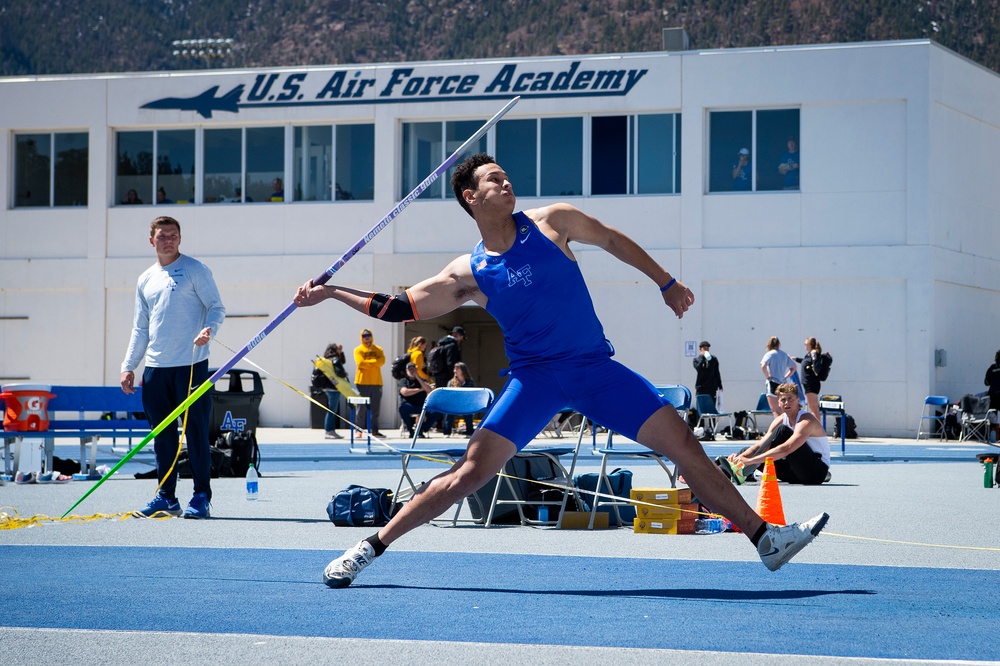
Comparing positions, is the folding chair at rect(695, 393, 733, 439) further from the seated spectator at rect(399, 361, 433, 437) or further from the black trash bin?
the black trash bin

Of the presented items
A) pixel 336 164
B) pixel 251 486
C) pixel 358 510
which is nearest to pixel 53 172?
pixel 336 164

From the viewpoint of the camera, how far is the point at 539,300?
584 cm

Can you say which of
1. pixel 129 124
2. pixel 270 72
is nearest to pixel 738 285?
pixel 270 72

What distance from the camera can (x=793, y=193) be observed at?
2756 centimetres

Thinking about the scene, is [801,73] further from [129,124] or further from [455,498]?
[455,498]

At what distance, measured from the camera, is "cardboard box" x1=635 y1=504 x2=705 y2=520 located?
8.76 metres

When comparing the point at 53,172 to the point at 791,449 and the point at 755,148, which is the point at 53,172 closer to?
the point at 755,148

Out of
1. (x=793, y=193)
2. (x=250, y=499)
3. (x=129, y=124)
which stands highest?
(x=129, y=124)

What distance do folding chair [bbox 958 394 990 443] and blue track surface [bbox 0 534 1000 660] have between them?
19525 millimetres

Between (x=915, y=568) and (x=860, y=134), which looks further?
(x=860, y=134)

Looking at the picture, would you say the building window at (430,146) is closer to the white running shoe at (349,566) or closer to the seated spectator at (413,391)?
the seated spectator at (413,391)

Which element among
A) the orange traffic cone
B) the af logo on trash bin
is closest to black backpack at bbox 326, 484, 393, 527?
the orange traffic cone

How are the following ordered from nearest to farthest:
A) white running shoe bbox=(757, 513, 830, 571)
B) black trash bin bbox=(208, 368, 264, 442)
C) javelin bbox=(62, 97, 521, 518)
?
1. white running shoe bbox=(757, 513, 830, 571)
2. javelin bbox=(62, 97, 521, 518)
3. black trash bin bbox=(208, 368, 264, 442)

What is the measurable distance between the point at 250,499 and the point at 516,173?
18774 mm
